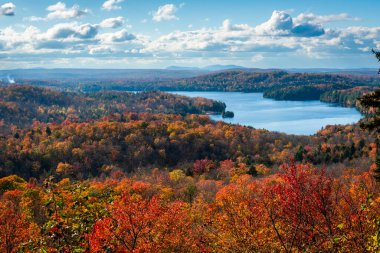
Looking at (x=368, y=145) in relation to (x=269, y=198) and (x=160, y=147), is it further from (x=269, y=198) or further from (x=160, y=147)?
(x=269, y=198)

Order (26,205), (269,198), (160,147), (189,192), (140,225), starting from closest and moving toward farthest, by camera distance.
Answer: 1. (140,225)
2. (269,198)
3. (26,205)
4. (189,192)
5. (160,147)

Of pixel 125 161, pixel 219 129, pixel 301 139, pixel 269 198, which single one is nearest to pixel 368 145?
pixel 301 139

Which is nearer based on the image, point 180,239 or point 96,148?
point 180,239

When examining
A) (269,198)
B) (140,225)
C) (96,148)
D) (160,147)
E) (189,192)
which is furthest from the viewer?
(160,147)

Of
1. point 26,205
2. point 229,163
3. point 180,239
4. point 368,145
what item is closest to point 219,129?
point 229,163

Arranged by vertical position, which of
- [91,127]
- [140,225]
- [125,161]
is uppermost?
[140,225]

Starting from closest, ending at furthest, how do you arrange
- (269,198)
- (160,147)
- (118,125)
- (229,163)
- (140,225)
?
(140,225) → (269,198) → (229,163) → (160,147) → (118,125)

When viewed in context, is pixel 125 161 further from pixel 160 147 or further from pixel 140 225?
pixel 140 225

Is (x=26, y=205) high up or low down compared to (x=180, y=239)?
down

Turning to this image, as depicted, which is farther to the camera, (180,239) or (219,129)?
(219,129)
